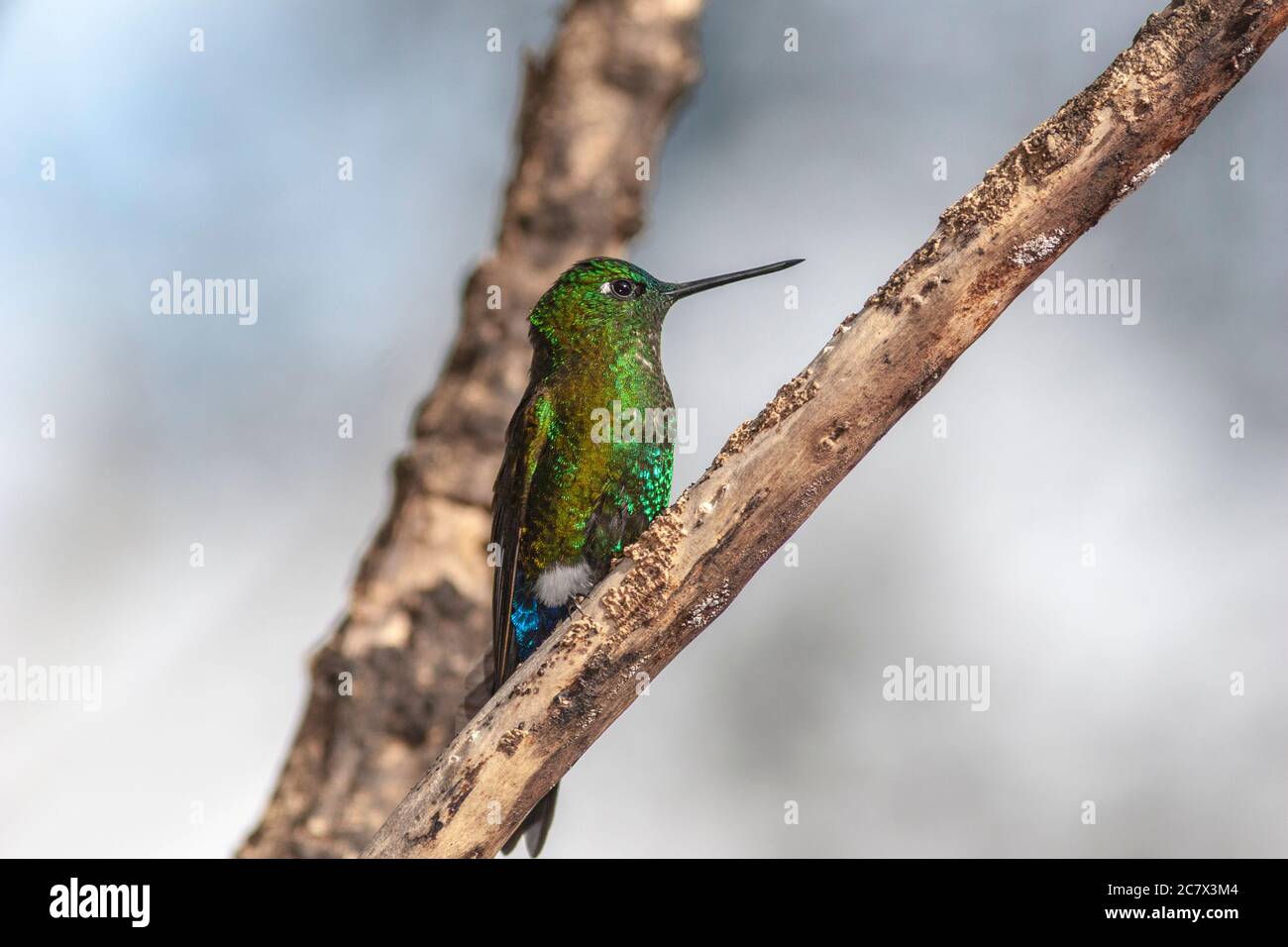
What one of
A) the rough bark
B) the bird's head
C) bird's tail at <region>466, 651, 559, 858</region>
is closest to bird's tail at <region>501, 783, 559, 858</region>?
bird's tail at <region>466, 651, 559, 858</region>

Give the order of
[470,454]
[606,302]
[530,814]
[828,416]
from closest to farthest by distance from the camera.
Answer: [828,416] < [530,814] < [606,302] < [470,454]

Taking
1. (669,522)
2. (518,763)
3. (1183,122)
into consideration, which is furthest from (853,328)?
(518,763)

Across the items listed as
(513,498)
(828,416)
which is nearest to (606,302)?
(513,498)

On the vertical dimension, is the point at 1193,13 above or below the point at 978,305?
above

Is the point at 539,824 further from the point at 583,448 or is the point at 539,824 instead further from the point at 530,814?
the point at 583,448

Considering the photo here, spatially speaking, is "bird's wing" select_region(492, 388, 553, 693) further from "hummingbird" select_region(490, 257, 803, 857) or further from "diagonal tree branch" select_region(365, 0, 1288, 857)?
"diagonal tree branch" select_region(365, 0, 1288, 857)

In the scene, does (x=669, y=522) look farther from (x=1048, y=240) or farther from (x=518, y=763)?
(x=1048, y=240)
